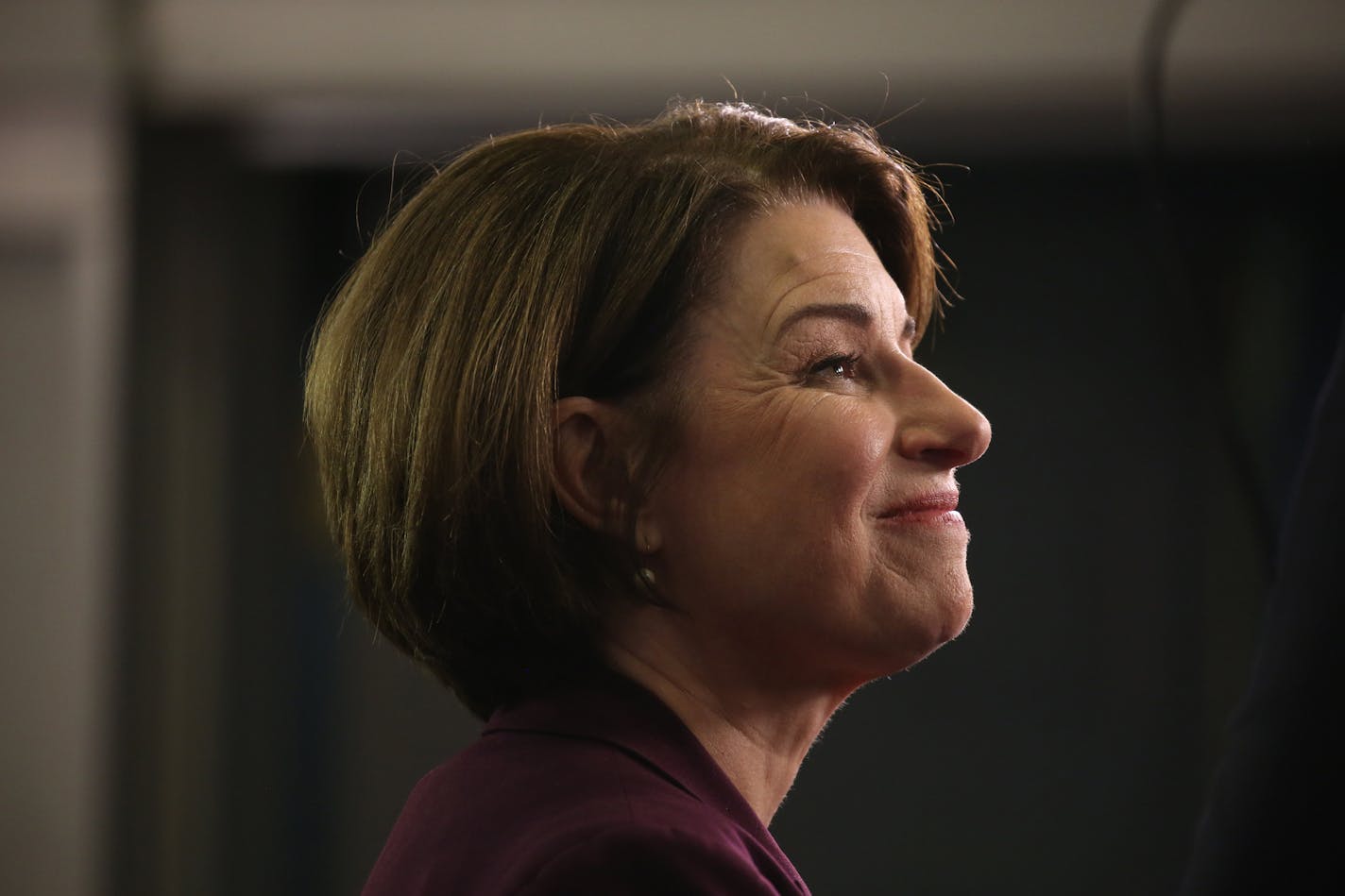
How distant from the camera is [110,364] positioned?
2893 millimetres

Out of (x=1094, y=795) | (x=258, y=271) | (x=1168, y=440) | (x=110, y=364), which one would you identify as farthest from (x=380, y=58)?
(x=1094, y=795)

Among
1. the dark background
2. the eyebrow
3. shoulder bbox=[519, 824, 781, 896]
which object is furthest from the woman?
the dark background

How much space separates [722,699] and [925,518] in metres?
0.16

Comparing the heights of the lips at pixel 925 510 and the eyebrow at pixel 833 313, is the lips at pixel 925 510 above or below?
below

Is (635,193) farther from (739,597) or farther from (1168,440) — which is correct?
(1168,440)

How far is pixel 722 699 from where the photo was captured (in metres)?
0.90

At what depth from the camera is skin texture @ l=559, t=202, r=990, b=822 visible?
86 centimetres

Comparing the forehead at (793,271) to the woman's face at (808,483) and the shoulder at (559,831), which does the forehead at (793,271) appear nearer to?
the woman's face at (808,483)

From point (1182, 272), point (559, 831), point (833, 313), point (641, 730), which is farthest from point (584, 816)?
point (1182, 272)

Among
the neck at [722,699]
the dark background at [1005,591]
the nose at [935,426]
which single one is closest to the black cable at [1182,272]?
the nose at [935,426]

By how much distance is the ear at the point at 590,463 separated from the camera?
0.88 meters

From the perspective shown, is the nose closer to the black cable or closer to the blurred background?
the black cable

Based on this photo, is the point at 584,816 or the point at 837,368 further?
the point at 837,368

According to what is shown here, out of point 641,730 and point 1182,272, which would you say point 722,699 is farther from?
point 1182,272
